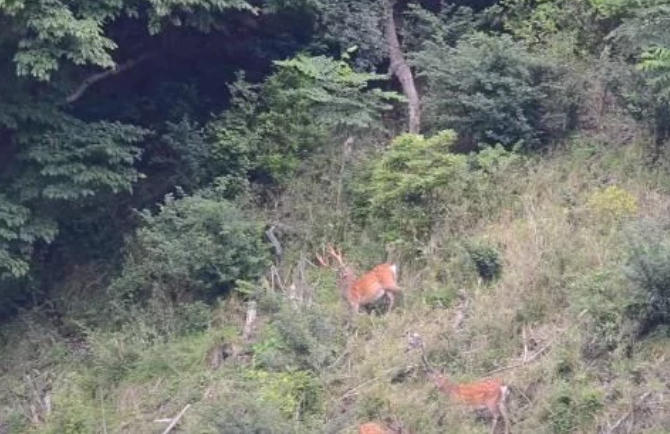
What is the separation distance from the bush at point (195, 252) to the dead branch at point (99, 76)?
1.56 metres

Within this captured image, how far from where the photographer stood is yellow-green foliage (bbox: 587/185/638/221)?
49.5 feet

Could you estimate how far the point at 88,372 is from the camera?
15.7m

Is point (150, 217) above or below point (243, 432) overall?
above

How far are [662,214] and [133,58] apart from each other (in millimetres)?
6529

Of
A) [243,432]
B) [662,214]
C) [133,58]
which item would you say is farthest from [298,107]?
[243,432]

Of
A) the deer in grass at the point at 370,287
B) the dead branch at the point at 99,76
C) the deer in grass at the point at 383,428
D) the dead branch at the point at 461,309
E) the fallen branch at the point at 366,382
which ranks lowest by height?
the deer in grass at the point at 383,428

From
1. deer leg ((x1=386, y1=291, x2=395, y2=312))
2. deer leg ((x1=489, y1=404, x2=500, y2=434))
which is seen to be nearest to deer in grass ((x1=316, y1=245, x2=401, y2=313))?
deer leg ((x1=386, y1=291, x2=395, y2=312))

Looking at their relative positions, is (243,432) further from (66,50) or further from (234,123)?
(234,123)

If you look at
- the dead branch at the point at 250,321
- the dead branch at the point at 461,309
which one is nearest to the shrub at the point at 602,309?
the dead branch at the point at 461,309

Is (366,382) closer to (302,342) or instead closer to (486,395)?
(302,342)

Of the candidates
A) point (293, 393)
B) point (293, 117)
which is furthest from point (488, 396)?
point (293, 117)

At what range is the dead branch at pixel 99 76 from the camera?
55.7ft

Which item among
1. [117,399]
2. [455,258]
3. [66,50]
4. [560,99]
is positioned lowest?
[117,399]

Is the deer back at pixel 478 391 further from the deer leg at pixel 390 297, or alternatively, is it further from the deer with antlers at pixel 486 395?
the deer leg at pixel 390 297
